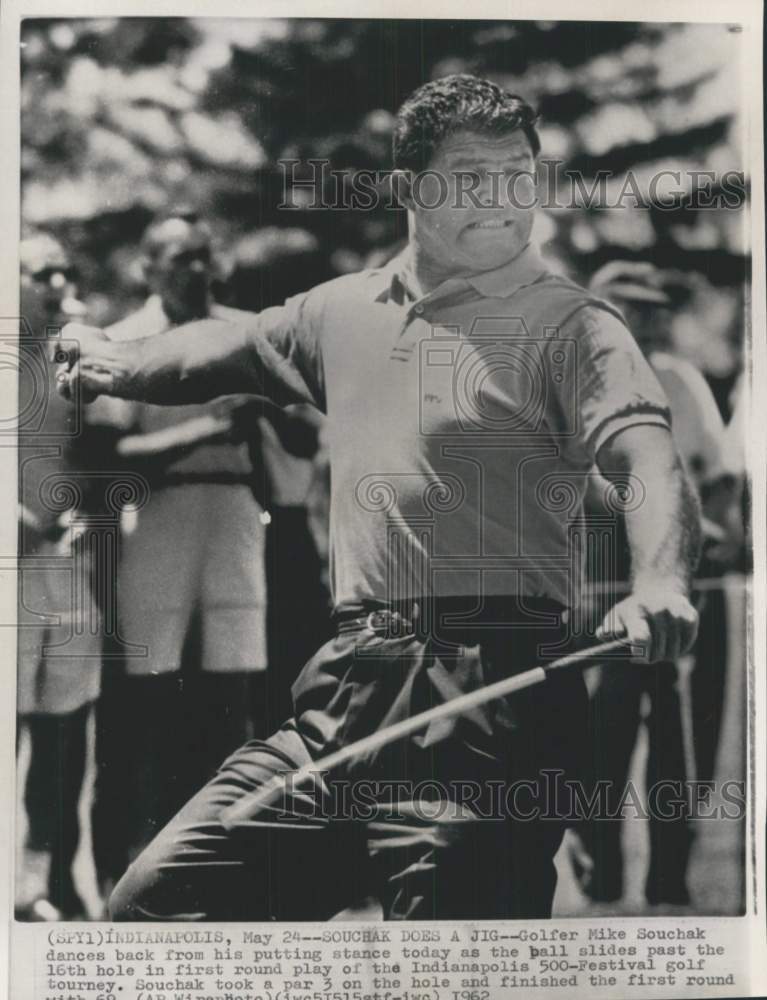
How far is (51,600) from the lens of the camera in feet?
4.41

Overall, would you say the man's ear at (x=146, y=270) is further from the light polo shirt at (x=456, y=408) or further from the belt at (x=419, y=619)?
the belt at (x=419, y=619)

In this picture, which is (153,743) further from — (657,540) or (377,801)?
(657,540)

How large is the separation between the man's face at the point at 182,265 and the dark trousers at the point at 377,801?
0.52m

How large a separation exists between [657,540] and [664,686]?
0.66 feet

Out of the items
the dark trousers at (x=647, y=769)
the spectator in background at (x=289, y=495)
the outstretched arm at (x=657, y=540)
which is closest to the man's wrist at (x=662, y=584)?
the outstretched arm at (x=657, y=540)

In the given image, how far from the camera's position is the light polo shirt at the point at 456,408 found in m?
1.33

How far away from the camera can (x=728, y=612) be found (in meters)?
1.36

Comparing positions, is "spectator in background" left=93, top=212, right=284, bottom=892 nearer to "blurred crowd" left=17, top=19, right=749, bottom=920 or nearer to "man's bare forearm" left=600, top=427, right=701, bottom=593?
"blurred crowd" left=17, top=19, right=749, bottom=920

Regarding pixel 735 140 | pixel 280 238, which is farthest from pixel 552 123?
Answer: pixel 280 238

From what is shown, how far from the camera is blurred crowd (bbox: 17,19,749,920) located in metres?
1.33

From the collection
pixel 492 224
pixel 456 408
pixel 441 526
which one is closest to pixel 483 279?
pixel 492 224

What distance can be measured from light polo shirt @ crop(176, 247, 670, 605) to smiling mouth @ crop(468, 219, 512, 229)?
0.05 m

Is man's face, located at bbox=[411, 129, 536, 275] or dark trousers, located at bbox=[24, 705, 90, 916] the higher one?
man's face, located at bbox=[411, 129, 536, 275]

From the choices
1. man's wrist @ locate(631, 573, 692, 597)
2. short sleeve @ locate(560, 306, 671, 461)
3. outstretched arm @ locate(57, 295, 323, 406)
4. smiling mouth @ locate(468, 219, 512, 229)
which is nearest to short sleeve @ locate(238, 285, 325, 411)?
outstretched arm @ locate(57, 295, 323, 406)
